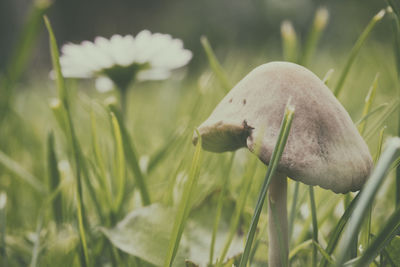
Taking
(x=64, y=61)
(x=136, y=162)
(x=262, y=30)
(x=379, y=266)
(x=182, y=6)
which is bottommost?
(x=379, y=266)

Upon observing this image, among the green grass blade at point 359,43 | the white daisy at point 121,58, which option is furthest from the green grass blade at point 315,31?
the white daisy at point 121,58

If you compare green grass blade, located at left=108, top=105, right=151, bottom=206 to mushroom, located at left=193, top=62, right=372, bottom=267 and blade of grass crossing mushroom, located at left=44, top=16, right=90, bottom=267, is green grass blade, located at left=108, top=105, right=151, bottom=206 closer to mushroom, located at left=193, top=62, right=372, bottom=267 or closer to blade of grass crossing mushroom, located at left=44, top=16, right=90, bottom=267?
blade of grass crossing mushroom, located at left=44, top=16, right=90, bottom=267

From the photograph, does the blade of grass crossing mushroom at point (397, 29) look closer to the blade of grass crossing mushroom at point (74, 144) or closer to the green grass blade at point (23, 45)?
the blade of grass crossing mushroom at point (74, 144)

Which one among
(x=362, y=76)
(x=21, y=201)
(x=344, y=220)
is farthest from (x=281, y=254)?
(x=362, y=76)

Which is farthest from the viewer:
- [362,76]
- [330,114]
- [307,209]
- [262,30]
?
[262,30]

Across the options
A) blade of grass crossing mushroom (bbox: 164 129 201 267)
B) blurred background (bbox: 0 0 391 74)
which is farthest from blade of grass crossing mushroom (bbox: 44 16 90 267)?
blurred background (bbox: 0 0 391 74)

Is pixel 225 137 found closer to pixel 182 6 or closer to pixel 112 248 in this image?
pixel 112 248
